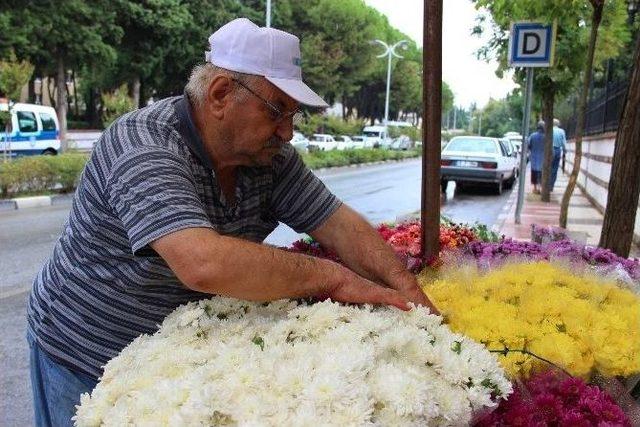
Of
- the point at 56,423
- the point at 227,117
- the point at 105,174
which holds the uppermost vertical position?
the point at 227,117

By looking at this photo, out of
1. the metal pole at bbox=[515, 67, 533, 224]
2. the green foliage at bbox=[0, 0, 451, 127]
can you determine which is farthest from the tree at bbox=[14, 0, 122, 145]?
the metal pole at bbox=[515, 67, 533, 224]

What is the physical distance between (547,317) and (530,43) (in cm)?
764

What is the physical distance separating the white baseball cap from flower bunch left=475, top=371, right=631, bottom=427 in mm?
945

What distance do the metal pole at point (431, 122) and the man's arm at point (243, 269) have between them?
1066 mm

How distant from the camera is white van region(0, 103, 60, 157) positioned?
21.0 m

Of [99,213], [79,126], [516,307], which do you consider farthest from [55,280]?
[79,126]

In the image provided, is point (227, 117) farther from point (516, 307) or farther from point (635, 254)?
point (635, 254)

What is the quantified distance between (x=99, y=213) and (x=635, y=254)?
24.1 ft

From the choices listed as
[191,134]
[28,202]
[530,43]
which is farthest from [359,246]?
[28,202]

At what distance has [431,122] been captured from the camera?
254 cm

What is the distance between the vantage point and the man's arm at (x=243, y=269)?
4.66 feet

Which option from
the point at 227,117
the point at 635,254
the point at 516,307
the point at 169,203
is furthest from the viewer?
the point at 635,254

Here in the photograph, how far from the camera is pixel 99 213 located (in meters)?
1.68

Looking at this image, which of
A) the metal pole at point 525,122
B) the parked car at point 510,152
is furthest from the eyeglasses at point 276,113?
the parked car at point 510,152
